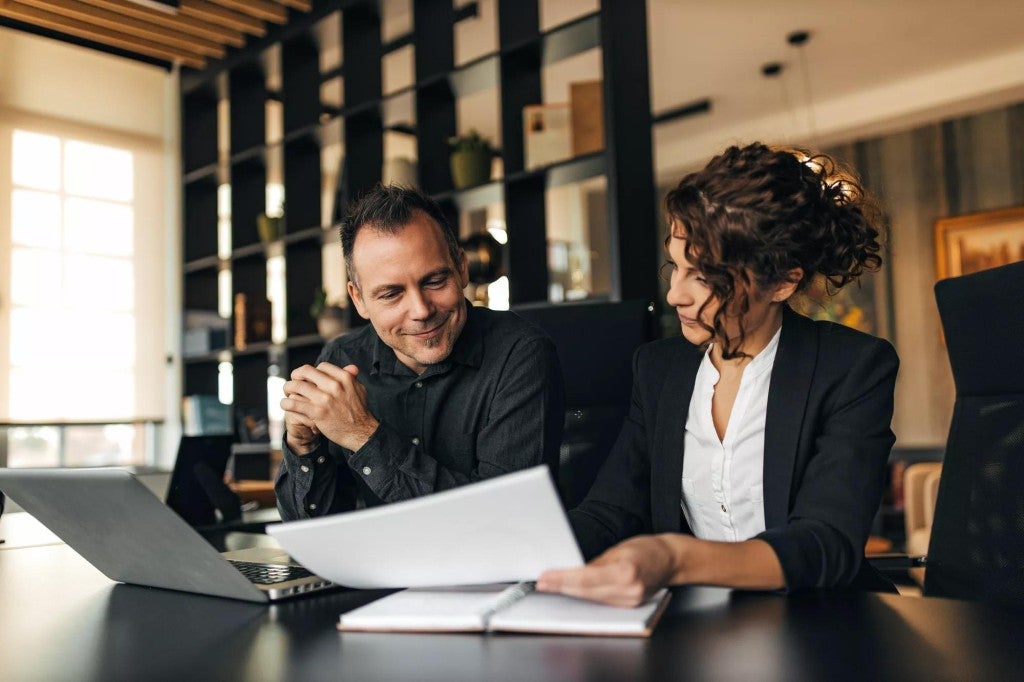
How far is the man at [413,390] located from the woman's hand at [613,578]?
0.62m

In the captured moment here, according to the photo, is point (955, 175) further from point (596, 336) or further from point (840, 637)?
point (840, 637)

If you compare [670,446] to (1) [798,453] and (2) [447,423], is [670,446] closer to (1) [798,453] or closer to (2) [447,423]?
(1) [798,453]

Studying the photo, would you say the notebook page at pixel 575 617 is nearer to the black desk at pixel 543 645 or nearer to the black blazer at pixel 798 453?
the black desk at pixel 543 645

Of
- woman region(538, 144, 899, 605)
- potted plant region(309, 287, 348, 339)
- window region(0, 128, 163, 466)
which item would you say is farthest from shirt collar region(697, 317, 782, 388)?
window region(0, 128, 163, 466)

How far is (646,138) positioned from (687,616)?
2.63 meters

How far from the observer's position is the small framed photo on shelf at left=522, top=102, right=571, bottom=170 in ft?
11.2

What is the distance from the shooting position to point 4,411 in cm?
437

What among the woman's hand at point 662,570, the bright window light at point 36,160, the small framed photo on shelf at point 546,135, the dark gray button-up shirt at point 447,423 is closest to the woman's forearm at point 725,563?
the woman's hand at point 662,570

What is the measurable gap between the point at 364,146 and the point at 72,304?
69.7 inches

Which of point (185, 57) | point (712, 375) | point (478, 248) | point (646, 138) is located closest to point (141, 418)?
point (185, 57)

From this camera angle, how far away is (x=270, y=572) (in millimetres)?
1075

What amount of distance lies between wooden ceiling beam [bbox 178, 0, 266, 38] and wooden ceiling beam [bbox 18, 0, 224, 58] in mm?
200

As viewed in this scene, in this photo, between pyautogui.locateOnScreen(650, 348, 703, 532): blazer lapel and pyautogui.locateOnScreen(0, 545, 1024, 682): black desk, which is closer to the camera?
pyautogui.locateOnScreen(0, 545, 1024, 682): black desk

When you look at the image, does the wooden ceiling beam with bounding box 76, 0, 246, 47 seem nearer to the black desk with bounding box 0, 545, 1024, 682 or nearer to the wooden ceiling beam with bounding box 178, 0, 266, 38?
the wooden ceiling beam with bounding box 178, 0, 266, 38
